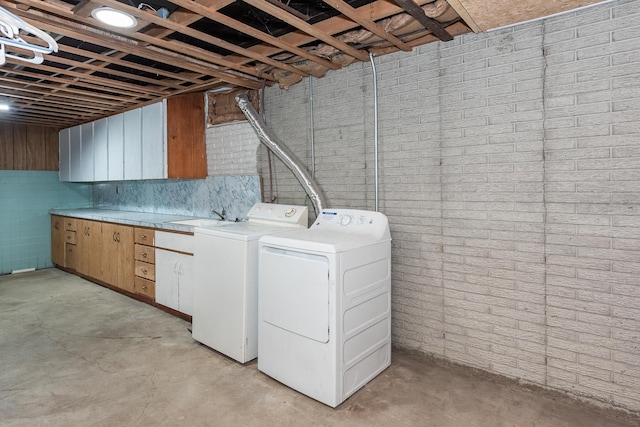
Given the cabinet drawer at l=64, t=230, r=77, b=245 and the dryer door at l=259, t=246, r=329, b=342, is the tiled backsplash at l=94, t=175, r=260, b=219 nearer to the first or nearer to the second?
the cabinet drawer at l=64, t=230, r=77, b=245

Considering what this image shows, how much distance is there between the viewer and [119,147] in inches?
197

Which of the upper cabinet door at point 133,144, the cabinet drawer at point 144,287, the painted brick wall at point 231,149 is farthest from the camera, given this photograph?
the upper cabinet door at point 133,144

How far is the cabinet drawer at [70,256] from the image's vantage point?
17.9 ft

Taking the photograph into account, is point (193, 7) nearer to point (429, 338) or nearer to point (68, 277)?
point (429, 338)

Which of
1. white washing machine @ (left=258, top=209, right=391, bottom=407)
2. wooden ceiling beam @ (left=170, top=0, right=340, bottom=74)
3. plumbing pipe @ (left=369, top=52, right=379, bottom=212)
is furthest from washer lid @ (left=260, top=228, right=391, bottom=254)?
wooden ceiling beam @ (left=170, top=0, right=340, bottom=74)

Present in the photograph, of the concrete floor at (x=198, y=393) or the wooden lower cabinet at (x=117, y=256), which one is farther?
the wooden lower cabinet at (x=117, y=256)

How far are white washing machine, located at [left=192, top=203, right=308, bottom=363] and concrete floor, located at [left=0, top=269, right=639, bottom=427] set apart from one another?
16 centimetres

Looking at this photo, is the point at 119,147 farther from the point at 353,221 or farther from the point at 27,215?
the point at 353,221

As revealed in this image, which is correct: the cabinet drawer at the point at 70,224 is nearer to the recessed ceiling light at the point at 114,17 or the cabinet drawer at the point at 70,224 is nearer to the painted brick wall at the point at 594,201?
the recessed ceiling light at the point at 114,17

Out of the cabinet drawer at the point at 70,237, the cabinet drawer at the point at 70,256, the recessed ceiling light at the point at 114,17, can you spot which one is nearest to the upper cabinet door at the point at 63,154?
the cabinet drawer at the point at 70,237

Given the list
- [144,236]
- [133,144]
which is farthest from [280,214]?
[133,144]

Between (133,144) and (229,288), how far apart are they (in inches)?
118

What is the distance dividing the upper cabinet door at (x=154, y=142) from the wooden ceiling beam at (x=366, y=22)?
2.88 m

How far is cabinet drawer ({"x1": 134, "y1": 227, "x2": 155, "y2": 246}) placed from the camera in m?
4.00
